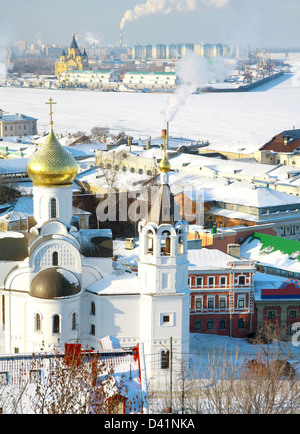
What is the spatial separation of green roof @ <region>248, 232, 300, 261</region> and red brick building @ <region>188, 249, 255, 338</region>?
117 inches

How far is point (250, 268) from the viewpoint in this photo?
18547 millimetres

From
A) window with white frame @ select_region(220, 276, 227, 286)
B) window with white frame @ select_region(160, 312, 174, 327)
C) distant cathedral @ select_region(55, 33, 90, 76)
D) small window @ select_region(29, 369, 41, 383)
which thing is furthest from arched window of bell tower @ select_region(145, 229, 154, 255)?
distant cathedral @ select_region(55, 33, 90, 76)

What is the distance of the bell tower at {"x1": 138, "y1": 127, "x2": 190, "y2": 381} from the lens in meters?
15.4

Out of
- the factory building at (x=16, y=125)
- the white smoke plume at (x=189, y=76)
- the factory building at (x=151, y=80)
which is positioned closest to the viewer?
the white smoke plume at (x=189, y=76)

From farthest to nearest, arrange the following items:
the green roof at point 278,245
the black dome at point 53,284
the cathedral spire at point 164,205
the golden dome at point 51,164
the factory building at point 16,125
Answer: the factory building at point 16,125, the green roof at point 278,245, the golden dome at point 51,164, the black dome at point 53,284, the cathedral spire at point 164,205

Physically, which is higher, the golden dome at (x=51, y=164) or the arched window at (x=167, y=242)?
the golden dome at (x=51, y=164)

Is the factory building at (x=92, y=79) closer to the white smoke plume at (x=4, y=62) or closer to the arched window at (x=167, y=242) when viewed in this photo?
the white smoke plume at (x=4, y=62)

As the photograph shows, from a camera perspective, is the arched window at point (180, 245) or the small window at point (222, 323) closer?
the arched window at point (180, 245)

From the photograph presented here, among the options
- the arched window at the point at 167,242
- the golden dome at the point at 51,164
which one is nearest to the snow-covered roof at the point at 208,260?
the arched window at the point at 167,242

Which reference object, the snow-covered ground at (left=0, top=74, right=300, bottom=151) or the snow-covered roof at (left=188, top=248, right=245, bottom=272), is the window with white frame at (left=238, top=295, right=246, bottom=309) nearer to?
the snow-covered roof at (left=188, top=248, right=245, bottom=272)

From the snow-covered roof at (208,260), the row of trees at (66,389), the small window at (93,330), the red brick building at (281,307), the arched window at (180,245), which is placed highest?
the arched window at (180,245)

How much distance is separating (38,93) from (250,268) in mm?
81819

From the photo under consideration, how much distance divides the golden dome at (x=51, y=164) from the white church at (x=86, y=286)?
0.06 ft

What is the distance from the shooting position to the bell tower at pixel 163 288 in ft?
50.4
